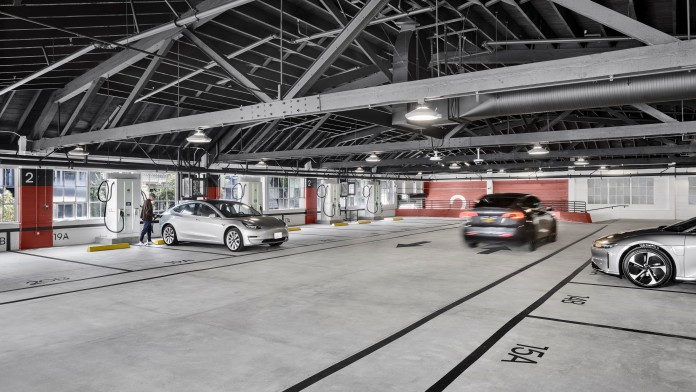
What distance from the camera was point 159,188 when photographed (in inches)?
711

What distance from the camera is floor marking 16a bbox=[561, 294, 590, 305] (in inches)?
232

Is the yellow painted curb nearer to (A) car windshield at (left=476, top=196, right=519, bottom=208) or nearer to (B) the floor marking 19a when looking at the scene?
(B) the floor marking 19a

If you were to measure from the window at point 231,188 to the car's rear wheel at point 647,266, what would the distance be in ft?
53.1

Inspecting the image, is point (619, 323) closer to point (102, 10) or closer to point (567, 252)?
point (567, 252)

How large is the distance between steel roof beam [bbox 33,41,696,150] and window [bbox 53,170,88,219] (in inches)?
325

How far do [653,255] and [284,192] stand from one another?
1840cm

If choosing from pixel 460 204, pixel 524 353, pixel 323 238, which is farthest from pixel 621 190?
pixel 524 353

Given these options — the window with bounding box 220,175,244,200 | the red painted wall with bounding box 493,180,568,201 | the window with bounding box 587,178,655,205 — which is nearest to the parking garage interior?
the window with bounding box 220,175,244,200

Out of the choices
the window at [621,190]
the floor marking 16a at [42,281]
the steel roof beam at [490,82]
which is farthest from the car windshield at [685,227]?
the window at [621,190]

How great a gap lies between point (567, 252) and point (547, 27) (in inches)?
242

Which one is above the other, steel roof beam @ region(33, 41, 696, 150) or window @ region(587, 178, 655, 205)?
steel roof beam @ region(33, 41, 696, 150)

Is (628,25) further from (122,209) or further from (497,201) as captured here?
(122,209)

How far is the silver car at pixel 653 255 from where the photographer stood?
629 cm

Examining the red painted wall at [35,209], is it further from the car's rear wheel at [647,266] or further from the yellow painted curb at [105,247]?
the car's rear wheel at [647,266]
